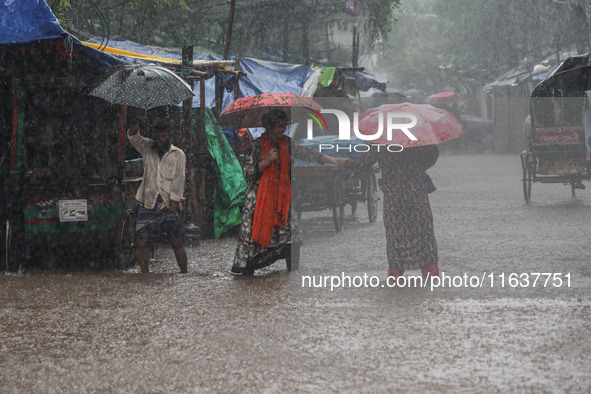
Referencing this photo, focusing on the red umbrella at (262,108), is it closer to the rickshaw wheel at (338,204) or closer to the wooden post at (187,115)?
the wooden post at (187,115)

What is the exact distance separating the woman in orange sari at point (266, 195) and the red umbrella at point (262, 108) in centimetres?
11

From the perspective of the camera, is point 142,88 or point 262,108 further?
point 262,108

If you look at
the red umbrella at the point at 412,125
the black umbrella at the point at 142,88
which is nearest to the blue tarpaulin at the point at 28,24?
the black umbrella at the point at 142,88

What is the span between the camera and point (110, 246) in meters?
8.44

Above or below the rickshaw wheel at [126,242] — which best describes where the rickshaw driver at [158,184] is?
above

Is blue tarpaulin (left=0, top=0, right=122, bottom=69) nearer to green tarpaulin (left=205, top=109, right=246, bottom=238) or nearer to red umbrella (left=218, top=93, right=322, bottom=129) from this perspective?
red umbrella (left=218, top=93, right=322, bottom=129)

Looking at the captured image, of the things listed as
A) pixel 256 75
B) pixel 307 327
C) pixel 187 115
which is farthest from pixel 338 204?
pixel 307 327

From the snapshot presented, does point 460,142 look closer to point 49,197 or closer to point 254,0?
point 254,0

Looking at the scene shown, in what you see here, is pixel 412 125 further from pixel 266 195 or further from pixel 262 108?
pixel 262 108

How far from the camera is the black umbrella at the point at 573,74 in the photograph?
359 inches

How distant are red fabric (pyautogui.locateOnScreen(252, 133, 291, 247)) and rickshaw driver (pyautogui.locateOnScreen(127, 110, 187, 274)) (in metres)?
0.82

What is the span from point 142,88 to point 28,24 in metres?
1.17

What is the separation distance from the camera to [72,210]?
323 inches

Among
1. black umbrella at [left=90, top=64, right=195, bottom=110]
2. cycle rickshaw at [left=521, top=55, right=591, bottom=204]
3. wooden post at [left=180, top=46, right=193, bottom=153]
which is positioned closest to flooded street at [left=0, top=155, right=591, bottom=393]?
black umbrella at [left=90, top=64, right=195, bottom=110]
